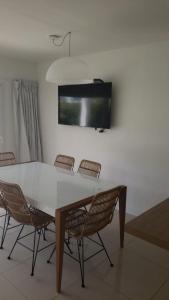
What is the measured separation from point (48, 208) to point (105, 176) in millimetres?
1870

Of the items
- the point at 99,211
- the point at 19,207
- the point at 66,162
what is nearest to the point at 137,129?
the point at 66,162

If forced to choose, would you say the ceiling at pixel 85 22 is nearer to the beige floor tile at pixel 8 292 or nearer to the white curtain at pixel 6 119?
the white curtain at pixel 6 119

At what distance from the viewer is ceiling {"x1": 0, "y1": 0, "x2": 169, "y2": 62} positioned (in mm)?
1969

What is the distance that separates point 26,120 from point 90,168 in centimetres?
201

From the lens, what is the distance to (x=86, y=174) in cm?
301

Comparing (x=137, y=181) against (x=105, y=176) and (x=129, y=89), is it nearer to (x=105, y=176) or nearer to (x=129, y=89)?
(x=105, y=176)

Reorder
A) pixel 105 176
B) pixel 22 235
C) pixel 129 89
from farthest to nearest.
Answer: pixel 105 176 → pixel 129 89 → pixel 22 235

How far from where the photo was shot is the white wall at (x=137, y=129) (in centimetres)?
298

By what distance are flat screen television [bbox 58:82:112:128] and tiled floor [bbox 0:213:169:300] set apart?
180cm

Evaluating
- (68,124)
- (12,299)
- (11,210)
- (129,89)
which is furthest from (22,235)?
(129,89)

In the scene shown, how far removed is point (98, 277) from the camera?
7.09 ft

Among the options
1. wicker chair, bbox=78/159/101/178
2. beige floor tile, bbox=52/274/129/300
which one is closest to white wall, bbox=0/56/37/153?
wicker chair, bbox=78/159/101/178

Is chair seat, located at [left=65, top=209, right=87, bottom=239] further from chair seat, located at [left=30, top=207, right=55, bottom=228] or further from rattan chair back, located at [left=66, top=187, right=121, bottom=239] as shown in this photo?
chair seat, located at [left=30, top=207, right=55, bottom=228]

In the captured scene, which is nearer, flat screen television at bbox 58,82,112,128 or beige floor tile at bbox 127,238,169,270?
beige floor tile at bbox 127,238,169,270
